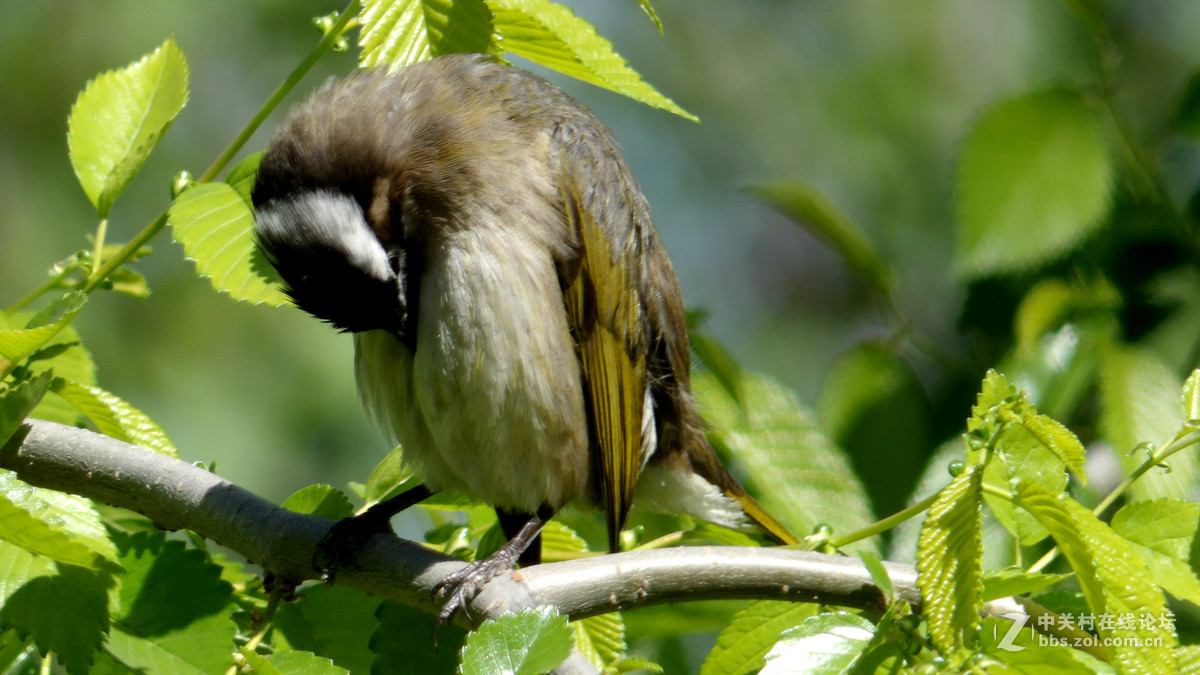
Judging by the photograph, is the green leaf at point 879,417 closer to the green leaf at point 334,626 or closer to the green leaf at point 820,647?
the green leaf at point 820,647

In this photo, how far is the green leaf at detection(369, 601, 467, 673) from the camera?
2295 mm

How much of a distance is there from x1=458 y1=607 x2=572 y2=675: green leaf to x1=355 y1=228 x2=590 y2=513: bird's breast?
39.6 inches

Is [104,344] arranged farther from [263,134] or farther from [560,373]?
[560,373]

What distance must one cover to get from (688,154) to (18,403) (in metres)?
8.23

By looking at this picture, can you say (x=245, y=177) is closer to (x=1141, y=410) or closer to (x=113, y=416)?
(x=113, y=416)

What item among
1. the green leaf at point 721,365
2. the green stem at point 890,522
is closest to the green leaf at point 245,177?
the green leaf at point 721,365

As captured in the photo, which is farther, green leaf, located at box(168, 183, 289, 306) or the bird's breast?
the bird's breast

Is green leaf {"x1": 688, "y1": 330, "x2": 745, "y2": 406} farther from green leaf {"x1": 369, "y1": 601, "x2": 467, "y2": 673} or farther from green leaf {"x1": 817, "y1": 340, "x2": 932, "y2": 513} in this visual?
green leaf {"x1": 369, "y1": 601, "x2": 467, "y2": 673}

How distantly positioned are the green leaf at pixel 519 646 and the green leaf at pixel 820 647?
15.6 inches

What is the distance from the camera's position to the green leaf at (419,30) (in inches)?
90.4

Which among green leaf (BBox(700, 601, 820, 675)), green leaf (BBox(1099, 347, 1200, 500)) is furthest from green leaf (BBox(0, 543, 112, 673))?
green leaf (BBox(1099, 347, 1200, 500))

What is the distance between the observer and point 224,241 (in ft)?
7.79

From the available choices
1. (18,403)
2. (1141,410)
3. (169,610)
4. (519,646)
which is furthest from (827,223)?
(18,403)

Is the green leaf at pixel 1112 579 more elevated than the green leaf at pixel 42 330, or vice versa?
the green leaf at pixel 42 330
